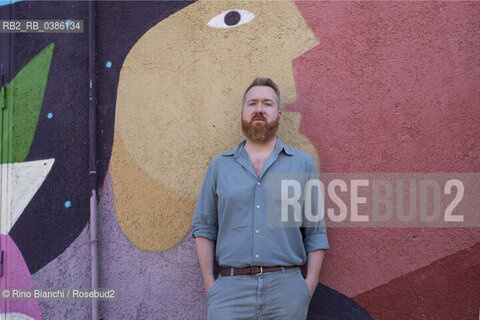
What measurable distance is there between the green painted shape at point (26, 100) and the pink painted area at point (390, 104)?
2.00 meters

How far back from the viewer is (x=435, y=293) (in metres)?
2.77

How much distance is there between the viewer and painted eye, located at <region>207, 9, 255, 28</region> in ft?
10.2

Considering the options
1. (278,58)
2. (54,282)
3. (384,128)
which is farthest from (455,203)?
(54,282)

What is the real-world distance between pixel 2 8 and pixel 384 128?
125 inches

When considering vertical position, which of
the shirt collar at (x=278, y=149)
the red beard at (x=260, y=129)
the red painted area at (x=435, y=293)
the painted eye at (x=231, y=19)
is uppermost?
the painted eye at (x=231, y=19)

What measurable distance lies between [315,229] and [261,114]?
0.83 metres

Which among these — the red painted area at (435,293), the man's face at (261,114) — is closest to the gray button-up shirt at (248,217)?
the man's face at (261,114)

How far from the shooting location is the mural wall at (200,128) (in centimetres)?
285

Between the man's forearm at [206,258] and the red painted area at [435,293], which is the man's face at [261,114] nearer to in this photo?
the man's forearm at [206,258]

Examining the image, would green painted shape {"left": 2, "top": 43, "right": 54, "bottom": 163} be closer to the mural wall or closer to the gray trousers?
the mural wall

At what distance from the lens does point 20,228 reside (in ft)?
10.5

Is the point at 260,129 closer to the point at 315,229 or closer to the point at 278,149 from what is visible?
the point at 278,149

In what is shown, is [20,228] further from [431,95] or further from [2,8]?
[431,95]

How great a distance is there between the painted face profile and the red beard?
280 mm
